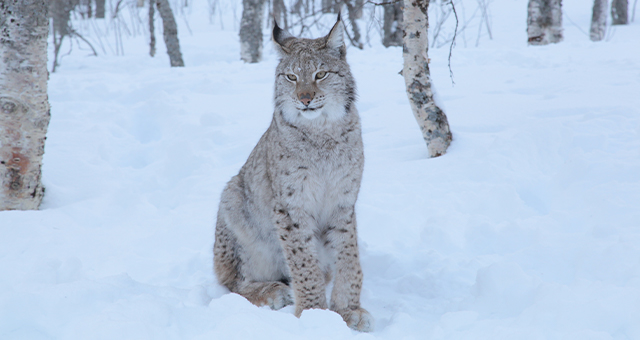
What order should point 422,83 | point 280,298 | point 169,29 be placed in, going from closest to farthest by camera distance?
point 280,298, point 422,83, point 169,29

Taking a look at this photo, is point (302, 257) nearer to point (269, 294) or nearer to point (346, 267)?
point (346, 267)

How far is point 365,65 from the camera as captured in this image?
891 centimetres

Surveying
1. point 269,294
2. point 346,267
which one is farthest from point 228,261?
point 346,267

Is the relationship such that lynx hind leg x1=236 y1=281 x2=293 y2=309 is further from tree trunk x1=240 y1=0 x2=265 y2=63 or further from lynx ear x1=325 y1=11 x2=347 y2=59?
tree trunk x1=240 y1=0 x2=265 y2=63

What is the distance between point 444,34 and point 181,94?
12825 millimetres

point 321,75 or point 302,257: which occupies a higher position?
point 321,75

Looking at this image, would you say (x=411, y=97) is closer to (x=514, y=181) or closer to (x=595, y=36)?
(x=514, y=181)

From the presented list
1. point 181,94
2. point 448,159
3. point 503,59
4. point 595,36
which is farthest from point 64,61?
point 595,36

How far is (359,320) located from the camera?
287 centimetres

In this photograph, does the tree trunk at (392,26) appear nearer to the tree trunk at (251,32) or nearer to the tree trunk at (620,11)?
the tree trunk at (251,32)

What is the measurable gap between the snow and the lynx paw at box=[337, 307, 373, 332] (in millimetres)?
72

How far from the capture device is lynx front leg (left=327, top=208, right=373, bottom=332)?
3047 millimetres

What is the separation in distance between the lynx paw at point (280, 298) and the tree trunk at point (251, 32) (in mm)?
9378

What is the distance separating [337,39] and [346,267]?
142 centimetres
